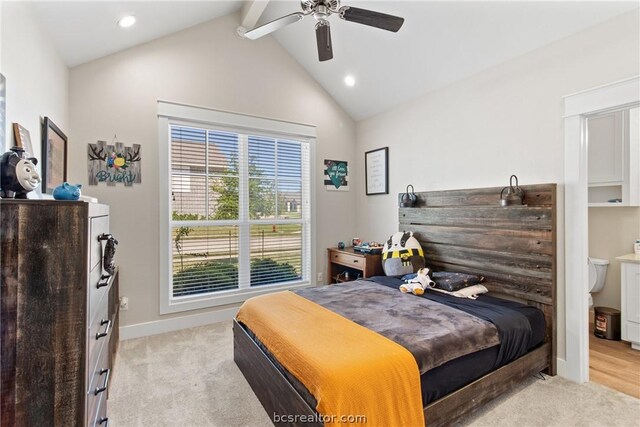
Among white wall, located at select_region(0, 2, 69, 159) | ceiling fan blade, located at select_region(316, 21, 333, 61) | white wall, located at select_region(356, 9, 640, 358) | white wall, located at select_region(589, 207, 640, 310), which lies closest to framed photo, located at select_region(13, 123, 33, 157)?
white wall, located at select_region(0, 2, 69, 159)

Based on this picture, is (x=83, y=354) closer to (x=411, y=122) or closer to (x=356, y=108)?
(x=411, y=122)

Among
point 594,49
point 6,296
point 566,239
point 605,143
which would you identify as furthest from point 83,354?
point 605,143

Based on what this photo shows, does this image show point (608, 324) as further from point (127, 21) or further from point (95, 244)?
point (127, 21)

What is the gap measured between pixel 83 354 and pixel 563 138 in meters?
3.24

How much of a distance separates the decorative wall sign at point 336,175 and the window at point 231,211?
29cm

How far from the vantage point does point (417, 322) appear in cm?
200

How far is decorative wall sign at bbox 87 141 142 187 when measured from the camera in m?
2.95

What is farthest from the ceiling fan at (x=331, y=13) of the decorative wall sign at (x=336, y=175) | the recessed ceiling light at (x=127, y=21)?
the decorative wall sign at (x=336, y=175)

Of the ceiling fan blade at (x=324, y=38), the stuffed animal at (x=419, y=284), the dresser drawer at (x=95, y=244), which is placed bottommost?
the stuffed animal at (x=419, y=284)

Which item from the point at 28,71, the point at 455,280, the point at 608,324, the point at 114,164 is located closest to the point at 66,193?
the point at 28,71

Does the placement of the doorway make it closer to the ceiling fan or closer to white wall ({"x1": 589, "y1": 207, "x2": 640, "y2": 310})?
white wall ({"x1": 589, "y1": 207, "x2": 640, "y2": 310})

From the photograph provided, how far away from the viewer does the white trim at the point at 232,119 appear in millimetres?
3291

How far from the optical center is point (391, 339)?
1.73 meters

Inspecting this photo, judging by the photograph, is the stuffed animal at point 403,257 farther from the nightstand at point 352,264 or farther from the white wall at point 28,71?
the white wall at point 28,71
